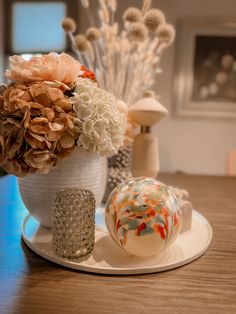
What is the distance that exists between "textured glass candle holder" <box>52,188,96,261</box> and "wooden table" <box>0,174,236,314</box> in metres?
0.04

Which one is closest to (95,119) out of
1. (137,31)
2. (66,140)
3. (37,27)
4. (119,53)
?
(66,140)

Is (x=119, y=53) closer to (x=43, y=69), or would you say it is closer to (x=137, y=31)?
(x=137, y=31)

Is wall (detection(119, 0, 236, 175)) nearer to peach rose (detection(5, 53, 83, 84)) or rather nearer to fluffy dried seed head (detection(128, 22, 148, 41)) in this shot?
fluffy dried seed head (detection(128, 22, 148, 41))

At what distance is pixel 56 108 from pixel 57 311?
1.15 ft

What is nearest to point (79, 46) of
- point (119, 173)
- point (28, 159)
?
point (119, 173)

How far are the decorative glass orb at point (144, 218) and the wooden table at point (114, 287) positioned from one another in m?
0.06

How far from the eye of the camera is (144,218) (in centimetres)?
59

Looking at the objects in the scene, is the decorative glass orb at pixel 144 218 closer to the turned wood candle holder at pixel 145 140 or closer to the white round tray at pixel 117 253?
the white round tray at pixel 117 253

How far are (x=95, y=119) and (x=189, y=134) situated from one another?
2.52 m

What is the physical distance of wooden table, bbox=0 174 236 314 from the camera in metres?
0.49

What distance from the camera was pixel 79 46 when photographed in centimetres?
110

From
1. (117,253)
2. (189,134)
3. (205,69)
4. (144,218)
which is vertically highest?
(205,69)

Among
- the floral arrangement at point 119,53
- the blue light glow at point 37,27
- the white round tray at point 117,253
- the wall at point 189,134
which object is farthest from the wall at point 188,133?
the white round tray at point 117,253

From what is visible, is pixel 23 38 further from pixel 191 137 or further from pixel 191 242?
pixel 191 242
